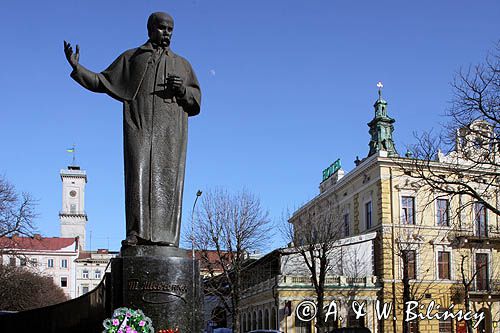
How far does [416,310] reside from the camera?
47125mm

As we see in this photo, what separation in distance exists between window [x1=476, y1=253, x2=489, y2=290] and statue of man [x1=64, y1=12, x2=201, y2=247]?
4692 centimetres

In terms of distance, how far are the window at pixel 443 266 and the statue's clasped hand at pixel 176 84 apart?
45670 mm

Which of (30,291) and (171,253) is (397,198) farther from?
(171,253)

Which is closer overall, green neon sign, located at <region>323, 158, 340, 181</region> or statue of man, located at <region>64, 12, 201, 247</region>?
statue of man, located at <region>64, 12, 201, 247</region>

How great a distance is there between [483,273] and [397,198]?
8.67 m

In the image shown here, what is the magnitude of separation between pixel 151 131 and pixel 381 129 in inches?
1999

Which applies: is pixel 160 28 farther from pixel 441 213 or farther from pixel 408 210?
pixel 441 213

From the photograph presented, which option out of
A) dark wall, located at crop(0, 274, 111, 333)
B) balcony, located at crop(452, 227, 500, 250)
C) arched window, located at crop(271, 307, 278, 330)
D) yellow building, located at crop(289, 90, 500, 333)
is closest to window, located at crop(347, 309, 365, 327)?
yellow building, located at crop(289, 90, 500, 333)

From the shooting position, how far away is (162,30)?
7277mm

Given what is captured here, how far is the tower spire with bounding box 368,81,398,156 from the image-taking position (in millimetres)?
56000

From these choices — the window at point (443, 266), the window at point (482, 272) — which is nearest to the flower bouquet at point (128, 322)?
the window at point (443, 266)

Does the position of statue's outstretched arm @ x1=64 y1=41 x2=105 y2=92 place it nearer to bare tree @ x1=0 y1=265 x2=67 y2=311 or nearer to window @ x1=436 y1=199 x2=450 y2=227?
bare tree @ x1=0 y1=265 x2=67 y2=311

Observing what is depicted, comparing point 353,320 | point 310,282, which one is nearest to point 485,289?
point 353,320

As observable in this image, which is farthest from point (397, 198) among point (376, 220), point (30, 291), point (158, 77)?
point (158, 77)
